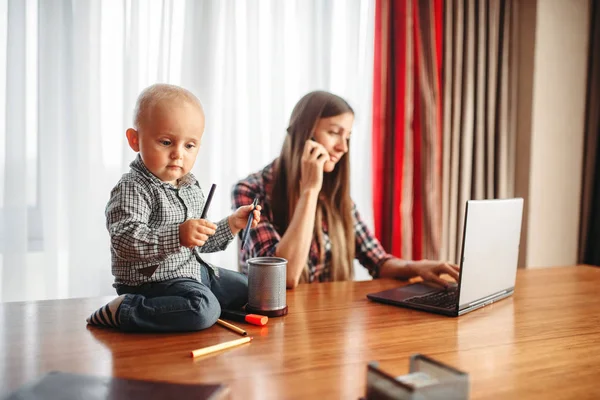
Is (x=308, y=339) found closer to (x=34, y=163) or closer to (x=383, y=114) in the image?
(x=34, y=163)

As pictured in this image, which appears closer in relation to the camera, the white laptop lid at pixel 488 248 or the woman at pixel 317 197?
the white laptop lid at pixel 488 248

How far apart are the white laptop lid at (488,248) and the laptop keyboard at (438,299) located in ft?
0.18

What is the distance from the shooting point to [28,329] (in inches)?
36.7

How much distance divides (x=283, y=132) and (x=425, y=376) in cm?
174

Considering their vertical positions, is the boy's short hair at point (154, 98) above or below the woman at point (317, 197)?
above

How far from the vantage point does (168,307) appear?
3.03 ft

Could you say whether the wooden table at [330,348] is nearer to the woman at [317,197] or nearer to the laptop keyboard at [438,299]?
the laptop keyboard at [438,299]

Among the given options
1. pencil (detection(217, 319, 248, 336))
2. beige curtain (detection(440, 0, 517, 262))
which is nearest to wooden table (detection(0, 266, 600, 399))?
pencil (detection(217, 319, 248, 336))

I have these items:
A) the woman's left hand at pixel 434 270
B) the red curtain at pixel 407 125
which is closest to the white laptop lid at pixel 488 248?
the woman's left hand at pixel 434 270

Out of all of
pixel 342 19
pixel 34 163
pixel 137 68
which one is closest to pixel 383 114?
pixel 342 19

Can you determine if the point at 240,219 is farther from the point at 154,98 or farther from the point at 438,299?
the point at 438,299

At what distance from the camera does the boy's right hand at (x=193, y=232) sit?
91 cm

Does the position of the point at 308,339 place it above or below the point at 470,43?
below

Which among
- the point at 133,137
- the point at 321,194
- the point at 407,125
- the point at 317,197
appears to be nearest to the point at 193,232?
the point at 133,137
